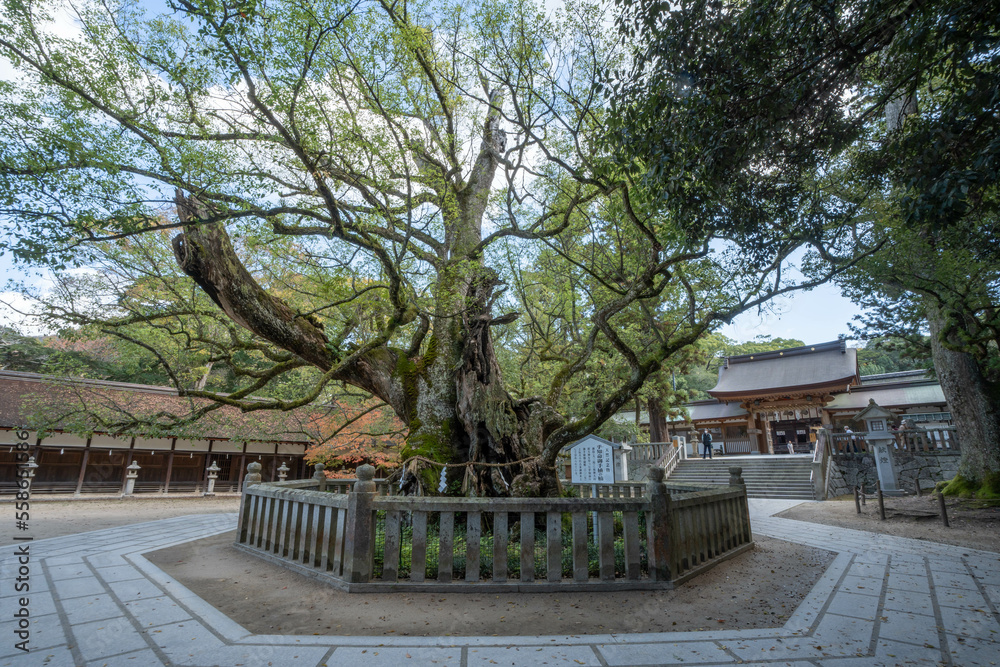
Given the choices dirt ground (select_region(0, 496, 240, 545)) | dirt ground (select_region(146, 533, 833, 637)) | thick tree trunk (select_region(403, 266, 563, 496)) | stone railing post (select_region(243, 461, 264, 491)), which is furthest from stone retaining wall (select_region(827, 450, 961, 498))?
dirt ground (select_region(0, 496, 240, 545))

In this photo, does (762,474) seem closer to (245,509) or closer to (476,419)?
(476,419)

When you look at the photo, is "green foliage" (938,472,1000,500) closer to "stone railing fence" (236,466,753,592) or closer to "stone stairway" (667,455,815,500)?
"stone stairway" (667,455,815,500)

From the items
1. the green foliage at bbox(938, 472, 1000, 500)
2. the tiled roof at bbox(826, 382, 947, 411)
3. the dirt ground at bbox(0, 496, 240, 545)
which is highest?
the tiled roof at bbox(826, 382, 947, 411)

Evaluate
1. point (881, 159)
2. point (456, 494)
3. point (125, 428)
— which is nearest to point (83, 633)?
point (456, 494)

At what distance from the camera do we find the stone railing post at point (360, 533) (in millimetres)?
4355

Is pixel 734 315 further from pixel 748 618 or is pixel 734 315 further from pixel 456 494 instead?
pixel 456 494

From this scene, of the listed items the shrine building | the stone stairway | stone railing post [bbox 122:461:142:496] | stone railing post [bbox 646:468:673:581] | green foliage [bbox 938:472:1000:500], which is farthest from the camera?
the shrine building

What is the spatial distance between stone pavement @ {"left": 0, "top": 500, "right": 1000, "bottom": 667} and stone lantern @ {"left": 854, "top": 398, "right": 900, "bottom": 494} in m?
9.45

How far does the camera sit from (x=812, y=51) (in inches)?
161

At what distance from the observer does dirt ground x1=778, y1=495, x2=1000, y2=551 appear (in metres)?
7.49

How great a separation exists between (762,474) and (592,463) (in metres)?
13.2

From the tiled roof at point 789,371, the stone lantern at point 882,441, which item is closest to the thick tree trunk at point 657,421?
the tiled roof at point 789,371

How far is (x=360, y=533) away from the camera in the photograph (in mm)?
4414

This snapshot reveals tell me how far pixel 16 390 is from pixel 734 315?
2104 cm
